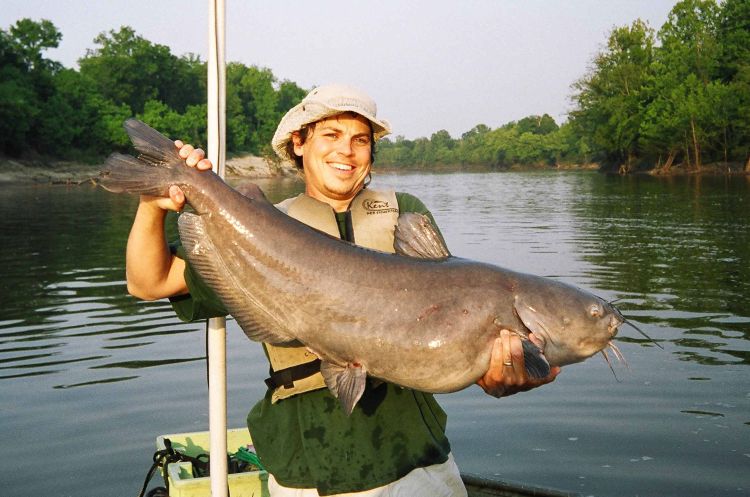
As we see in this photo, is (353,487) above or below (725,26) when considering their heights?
below

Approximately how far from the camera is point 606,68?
253 feet

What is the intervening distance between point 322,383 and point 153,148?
3.61ft

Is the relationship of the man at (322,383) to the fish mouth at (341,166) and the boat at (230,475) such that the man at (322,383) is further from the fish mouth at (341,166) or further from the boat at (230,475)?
the boat at (230,475)

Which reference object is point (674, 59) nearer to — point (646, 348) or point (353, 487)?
point (646, 348)

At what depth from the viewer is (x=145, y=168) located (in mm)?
3080

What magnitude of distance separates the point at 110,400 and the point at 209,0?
16.6 ft

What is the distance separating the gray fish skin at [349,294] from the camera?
10.2 feet

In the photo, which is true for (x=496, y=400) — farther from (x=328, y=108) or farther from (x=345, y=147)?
(x=328, y=108)

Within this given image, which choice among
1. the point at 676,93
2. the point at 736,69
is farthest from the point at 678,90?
the point at 736,69

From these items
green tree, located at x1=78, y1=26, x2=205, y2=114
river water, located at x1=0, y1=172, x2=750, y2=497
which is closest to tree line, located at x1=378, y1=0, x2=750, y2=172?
green tree, located at x1=78, y1=26, x2=205, y2=114

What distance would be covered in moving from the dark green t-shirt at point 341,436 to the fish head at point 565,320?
56 centimetres

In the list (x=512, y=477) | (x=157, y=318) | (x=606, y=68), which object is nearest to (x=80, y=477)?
(x=512, y=477)

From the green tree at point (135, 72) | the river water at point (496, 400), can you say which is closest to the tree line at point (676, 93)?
the green tree at point (135, 72)

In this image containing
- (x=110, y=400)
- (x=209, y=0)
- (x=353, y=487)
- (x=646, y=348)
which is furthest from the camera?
(x=646, y=348)
